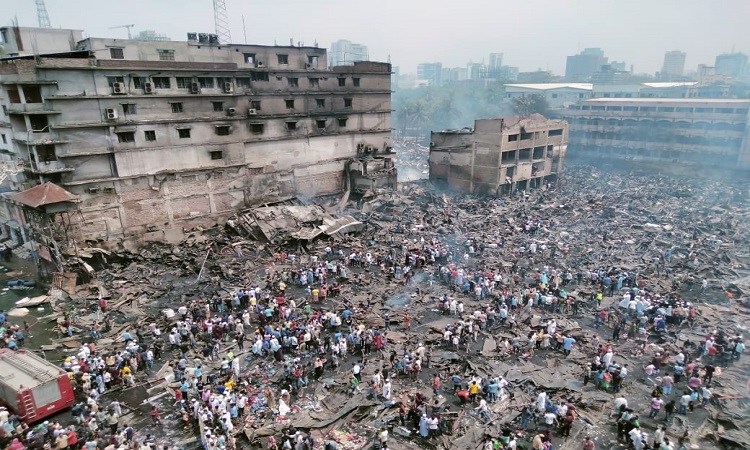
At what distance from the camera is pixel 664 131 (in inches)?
3017

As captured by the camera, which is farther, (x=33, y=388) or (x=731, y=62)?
(x=731, y=62)

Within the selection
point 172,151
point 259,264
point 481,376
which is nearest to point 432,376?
point 481,376

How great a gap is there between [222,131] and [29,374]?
96.1 ft

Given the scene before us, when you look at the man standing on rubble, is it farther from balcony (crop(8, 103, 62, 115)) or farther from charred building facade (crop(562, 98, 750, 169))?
charred building facade (crop(562, 98, 750, 169))

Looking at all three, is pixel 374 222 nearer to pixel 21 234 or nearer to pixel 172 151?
pixel 172 151

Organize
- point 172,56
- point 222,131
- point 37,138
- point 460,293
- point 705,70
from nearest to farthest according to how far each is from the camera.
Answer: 1. point 460,293
2. point 37,138
3. point 172,56
4. point 222,131
5. point 705,70

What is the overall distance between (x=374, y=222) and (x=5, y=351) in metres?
31.2

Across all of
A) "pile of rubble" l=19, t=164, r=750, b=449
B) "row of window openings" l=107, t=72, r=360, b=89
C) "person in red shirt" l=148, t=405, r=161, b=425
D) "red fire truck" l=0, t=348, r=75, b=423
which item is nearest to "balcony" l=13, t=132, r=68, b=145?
"row of window openings" l=107, t=72, r=360, b=89

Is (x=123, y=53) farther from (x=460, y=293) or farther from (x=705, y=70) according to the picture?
(x=705, y=70)

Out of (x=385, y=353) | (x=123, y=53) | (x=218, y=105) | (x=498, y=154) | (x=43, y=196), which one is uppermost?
(x=123, y=53)

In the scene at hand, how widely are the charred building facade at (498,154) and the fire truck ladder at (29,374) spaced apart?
47.6 meters

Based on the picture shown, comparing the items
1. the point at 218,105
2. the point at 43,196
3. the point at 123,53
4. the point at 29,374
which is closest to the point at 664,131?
the point at 218,105

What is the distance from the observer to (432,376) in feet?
72.6

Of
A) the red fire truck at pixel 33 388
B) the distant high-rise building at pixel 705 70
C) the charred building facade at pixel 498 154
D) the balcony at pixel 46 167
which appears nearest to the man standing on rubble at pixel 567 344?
the red fire truck at pixel 33 388
